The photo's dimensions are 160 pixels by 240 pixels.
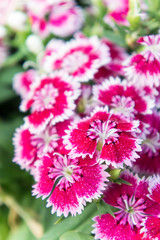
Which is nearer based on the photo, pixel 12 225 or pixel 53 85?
pixel 53 85

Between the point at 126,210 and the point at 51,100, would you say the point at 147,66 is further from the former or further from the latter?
the point at 126,210

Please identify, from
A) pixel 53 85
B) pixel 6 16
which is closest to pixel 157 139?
pixel 53 85

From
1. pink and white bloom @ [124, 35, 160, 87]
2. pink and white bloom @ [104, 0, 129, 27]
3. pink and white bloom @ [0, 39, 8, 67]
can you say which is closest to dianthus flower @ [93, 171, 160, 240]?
pink and white bloom @ [124, 35, 160, 87]

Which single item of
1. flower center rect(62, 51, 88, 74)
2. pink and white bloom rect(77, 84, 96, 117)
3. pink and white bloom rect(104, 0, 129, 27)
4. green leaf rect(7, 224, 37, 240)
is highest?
flower center rect(62, 51, 88, 74)

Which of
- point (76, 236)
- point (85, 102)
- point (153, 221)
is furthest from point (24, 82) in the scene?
point (153, 221)

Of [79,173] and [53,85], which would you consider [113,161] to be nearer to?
[79,173]

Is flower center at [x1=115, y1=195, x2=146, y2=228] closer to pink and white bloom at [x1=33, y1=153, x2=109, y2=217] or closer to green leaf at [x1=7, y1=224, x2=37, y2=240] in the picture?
pink and white bloom at [x1=33, y1=153, x2=109, y2=217]

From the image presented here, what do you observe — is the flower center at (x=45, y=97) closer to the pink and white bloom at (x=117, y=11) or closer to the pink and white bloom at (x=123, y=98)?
the pink and white bloom at (x=123, y=98)
